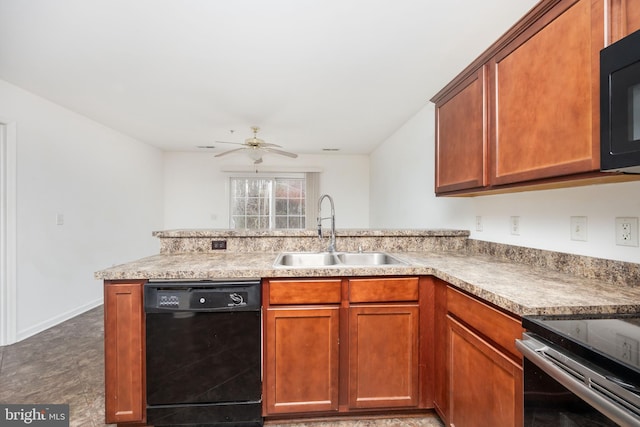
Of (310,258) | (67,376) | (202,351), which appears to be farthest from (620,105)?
(67,376)

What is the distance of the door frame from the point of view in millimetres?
2518

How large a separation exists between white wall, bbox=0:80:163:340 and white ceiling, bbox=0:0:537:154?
30 cm

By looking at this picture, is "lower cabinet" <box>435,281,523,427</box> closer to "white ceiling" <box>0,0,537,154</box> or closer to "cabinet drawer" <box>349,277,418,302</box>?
"cabinet drawer" <box>349,277,418,302</box>

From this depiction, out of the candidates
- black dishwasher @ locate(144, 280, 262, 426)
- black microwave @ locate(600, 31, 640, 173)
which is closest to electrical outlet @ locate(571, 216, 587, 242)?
black microwave @ locate(600, 31, 640, 173)

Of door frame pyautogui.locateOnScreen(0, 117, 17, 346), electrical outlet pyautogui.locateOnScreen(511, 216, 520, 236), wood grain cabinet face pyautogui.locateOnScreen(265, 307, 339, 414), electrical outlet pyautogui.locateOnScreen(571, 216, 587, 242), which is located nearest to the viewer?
electrical outlet pyautogui.locateOnScreen(571, 216, 587, 242)

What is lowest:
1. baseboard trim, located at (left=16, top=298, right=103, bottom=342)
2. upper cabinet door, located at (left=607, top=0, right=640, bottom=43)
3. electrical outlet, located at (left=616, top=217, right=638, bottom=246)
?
baseboard trim, located at (left=16, top=298, right=103, bottom=342)

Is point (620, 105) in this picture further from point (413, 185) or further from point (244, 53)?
point (413, 185)

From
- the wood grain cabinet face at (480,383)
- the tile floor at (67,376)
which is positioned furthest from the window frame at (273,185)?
the wood grain cabinet face at (480,383)

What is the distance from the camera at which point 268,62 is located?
7.10 ft

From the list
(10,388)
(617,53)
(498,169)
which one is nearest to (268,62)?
(498,169)

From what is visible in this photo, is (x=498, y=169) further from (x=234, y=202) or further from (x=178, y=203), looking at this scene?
(x=178, y=203)

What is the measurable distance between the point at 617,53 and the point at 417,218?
255cm

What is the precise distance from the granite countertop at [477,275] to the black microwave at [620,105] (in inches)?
18.6

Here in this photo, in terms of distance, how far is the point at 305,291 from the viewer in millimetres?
1507
